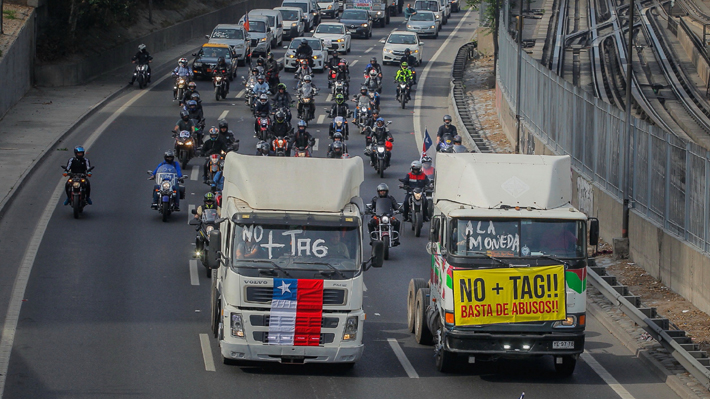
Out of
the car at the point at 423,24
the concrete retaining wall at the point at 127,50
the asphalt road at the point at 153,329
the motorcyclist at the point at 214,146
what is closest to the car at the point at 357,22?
the car at the point at 423,24

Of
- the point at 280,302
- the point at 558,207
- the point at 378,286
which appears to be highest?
the point at 558,207

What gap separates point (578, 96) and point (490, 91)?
20.2m

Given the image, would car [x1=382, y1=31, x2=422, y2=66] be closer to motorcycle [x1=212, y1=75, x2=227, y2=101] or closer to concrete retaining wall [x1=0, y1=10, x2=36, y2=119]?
motorcycle [x1=212, y1=75, x2=227, y2=101]

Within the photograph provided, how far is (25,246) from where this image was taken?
2450 cm

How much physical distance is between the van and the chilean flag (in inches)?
1860

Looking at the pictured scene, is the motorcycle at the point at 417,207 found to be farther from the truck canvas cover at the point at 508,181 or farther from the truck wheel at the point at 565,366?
the truck wheel at the point at 565,366

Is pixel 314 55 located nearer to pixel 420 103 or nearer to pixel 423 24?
pixel 420 103

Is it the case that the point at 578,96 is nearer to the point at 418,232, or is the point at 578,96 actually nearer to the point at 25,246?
the point at 418,232

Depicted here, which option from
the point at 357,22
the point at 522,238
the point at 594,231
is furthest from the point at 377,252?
the point at 357,22

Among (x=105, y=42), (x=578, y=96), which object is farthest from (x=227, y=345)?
(x=105, y=42)

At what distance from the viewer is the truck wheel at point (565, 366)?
15984 mm

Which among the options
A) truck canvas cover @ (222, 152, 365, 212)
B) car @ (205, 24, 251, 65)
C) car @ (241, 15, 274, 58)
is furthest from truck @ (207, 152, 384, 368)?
car @ (241, 15, 274, 58)

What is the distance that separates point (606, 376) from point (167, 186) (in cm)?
1373

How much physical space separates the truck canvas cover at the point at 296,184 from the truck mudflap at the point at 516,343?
102 inches
